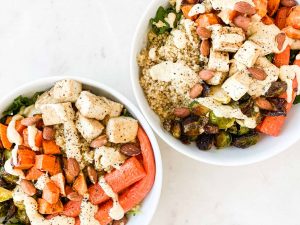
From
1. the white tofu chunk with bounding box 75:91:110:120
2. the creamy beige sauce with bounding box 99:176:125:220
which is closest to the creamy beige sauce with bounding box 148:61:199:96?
the white tofu chunk with bounding box 75:91:110:120

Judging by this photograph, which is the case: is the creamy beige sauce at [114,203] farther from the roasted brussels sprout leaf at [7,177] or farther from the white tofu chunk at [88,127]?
the roasted brussels sprout leaf at [7,177]

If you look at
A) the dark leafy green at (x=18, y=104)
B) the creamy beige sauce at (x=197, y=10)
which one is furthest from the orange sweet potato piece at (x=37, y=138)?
the creamy beige sauce at (x=197, y=10)

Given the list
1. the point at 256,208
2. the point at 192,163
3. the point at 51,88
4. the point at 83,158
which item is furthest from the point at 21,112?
the point at 256,208

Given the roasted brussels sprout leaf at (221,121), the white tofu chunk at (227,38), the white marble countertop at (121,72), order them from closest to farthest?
the white tofu chunk at (227,38)
the roasted brussels sprout leaf at (221,121)
the white marble countertop at (121,72)

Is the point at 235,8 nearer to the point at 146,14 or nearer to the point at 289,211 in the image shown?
the point at 146,14

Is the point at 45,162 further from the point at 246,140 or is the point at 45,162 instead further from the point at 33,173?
the point at 246,140
